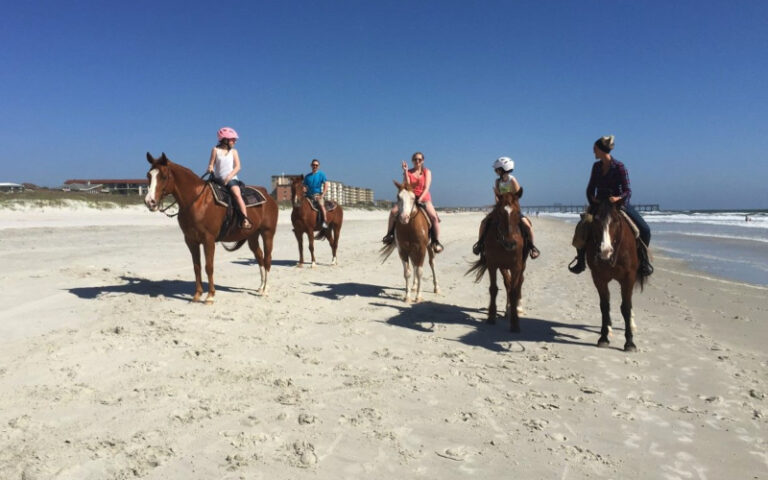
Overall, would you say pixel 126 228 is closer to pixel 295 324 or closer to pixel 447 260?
pixel 447 260

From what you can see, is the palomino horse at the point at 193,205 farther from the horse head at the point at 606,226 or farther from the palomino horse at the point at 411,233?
the horse head at the point at 606,226

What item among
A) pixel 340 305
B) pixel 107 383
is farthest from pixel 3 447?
pixel 340 305

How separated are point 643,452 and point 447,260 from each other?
37.5ft

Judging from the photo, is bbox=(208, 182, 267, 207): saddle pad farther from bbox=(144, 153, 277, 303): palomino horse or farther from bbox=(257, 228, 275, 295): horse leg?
bbox=(257, 228, 275, 295): horse leg

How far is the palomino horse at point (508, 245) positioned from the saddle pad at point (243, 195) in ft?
14.7

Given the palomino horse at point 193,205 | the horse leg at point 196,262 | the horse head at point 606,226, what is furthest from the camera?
the horse leg at point 196,262

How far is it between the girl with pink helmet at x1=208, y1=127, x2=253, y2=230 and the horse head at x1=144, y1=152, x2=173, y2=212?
0.92m

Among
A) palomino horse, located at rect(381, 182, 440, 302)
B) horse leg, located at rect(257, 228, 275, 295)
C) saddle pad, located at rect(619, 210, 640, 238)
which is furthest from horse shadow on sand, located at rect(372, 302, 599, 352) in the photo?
horse leg, located at rect(257, 228, 275, 295)

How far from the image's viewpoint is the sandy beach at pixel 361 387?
304cm

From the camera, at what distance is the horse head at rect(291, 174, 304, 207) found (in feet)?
41.4

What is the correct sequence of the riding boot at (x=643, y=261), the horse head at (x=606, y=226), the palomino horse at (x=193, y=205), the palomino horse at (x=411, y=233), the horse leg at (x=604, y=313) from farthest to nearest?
1. the palomino horse at (x=411, y=233)
2. the palomino horse at (x=193, y=205)
3. the riding boot at (x=643, y=261)
4. the horse leg at (x=604, y=313)
5. the horse head at (x=606, y=226)

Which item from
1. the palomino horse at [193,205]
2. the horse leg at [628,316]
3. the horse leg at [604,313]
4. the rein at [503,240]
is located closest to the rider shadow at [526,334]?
the horse leg at [604,313]

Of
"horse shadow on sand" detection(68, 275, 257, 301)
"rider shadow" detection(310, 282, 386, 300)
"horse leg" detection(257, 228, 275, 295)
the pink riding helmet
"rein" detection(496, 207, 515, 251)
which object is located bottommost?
"rider shadow" detection(310, 282, 386, 300)

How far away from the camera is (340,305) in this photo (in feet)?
25.2
